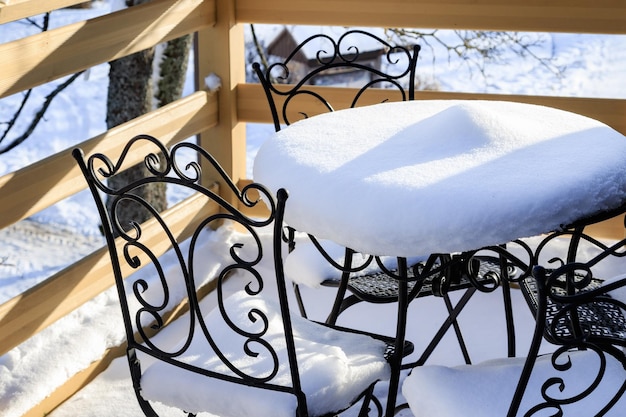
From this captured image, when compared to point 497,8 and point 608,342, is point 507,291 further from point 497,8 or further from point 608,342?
point 497,8

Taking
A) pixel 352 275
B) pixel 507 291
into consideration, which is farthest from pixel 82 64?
pixel 507 291

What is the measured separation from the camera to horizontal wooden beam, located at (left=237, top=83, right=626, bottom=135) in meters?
3.19

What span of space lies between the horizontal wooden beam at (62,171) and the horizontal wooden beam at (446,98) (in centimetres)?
33

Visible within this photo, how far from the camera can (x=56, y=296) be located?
2523mm

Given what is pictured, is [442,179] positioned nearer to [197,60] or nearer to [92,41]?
[92,41]

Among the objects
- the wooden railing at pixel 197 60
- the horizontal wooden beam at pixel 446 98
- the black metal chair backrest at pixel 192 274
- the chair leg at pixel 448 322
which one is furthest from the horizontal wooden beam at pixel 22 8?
the chair leg at pixel 448 322

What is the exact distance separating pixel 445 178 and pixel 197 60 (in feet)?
7.15

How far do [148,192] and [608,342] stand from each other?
11.5ft

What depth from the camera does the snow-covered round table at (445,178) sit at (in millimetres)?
1584

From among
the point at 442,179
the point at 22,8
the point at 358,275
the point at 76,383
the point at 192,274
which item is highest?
the point at 22,8

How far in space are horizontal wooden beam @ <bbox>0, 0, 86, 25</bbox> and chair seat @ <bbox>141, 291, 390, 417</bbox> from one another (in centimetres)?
91

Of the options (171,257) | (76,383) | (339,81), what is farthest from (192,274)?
(339,81)

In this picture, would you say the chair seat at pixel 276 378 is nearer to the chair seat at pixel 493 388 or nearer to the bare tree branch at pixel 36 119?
the chair seat at pixel 493 388

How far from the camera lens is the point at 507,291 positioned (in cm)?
240
